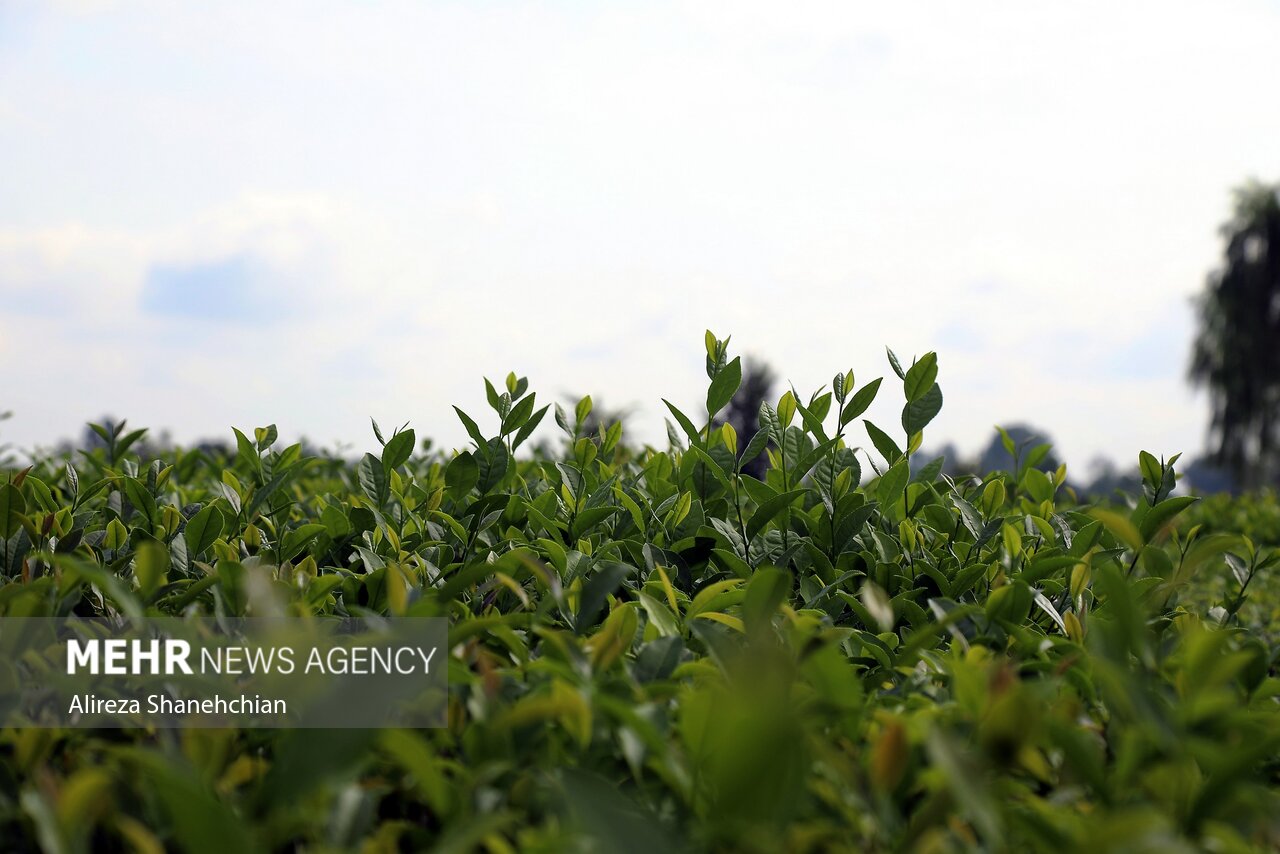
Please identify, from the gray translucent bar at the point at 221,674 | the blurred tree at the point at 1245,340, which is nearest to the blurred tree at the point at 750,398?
the blurred tree at the point at 1245,340

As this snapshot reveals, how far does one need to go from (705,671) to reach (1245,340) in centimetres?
4641

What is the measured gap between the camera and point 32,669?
1.78 meters

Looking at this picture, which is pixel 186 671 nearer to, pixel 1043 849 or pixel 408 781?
pixel 408 781

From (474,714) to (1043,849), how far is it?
764 mm

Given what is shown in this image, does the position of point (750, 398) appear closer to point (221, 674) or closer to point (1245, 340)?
point (1245, 340)

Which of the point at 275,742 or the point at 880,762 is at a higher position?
the point at 275,742


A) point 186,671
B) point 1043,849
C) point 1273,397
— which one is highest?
point 1273,397

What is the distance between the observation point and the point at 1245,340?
40906 mm

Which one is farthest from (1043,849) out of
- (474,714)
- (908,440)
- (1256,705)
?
(908,440)

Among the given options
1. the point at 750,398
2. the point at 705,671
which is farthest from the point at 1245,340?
the point at 705,671

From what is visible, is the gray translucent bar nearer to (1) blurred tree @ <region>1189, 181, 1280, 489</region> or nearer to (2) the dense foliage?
(2) the dense foliage

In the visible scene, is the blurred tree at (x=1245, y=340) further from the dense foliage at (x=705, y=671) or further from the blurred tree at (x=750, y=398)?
the dense foliage at (x=705, y=671)

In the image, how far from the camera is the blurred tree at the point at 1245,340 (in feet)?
135

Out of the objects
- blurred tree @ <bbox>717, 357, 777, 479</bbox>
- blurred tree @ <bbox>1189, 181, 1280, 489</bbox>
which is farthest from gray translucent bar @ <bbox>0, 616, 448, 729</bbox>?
blurred tree @ <bbox>1189, 181, 1280, 489</bbox>
